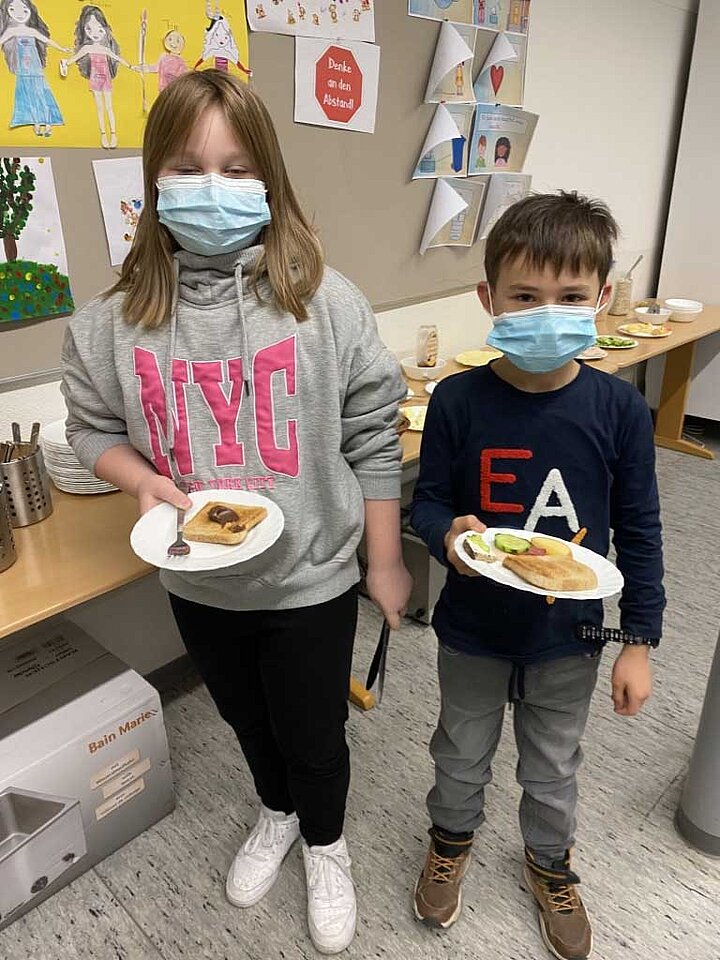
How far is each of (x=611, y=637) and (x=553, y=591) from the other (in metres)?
0.23

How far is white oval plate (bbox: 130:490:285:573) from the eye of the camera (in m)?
0.99

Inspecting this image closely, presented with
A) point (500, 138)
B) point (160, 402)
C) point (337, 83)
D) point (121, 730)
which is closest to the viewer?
point (160, 402)

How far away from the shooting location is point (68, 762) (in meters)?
1.45

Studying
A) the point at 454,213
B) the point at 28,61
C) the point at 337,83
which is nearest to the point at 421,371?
the point at 454,213

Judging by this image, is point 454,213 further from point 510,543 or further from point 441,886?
point 441,886

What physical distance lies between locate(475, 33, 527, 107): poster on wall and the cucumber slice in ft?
6.55

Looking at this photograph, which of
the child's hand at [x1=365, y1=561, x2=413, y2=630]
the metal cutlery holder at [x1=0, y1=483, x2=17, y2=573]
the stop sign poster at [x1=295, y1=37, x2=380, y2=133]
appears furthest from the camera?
the stop sign poster at [x1=295, y1=37, x2=380, y2=133]

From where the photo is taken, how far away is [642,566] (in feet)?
3.64

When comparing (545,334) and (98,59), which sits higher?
(98,59)

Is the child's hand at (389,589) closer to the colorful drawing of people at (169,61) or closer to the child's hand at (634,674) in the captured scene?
the child's hand at (634,674)

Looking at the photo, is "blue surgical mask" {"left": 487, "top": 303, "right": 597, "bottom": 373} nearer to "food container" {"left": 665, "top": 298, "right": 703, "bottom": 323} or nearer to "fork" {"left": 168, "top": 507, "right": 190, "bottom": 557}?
"fork" {"left": 168, "top": 507, "right": 190, "bottom": 557}

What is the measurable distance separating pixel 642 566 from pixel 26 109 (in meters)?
1.46

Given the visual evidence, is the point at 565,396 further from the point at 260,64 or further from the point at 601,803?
the point at 260,64

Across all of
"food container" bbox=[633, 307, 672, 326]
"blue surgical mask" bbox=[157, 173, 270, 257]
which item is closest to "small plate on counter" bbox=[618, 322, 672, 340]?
"food container" bbox=[633, 307, 672, 326]
